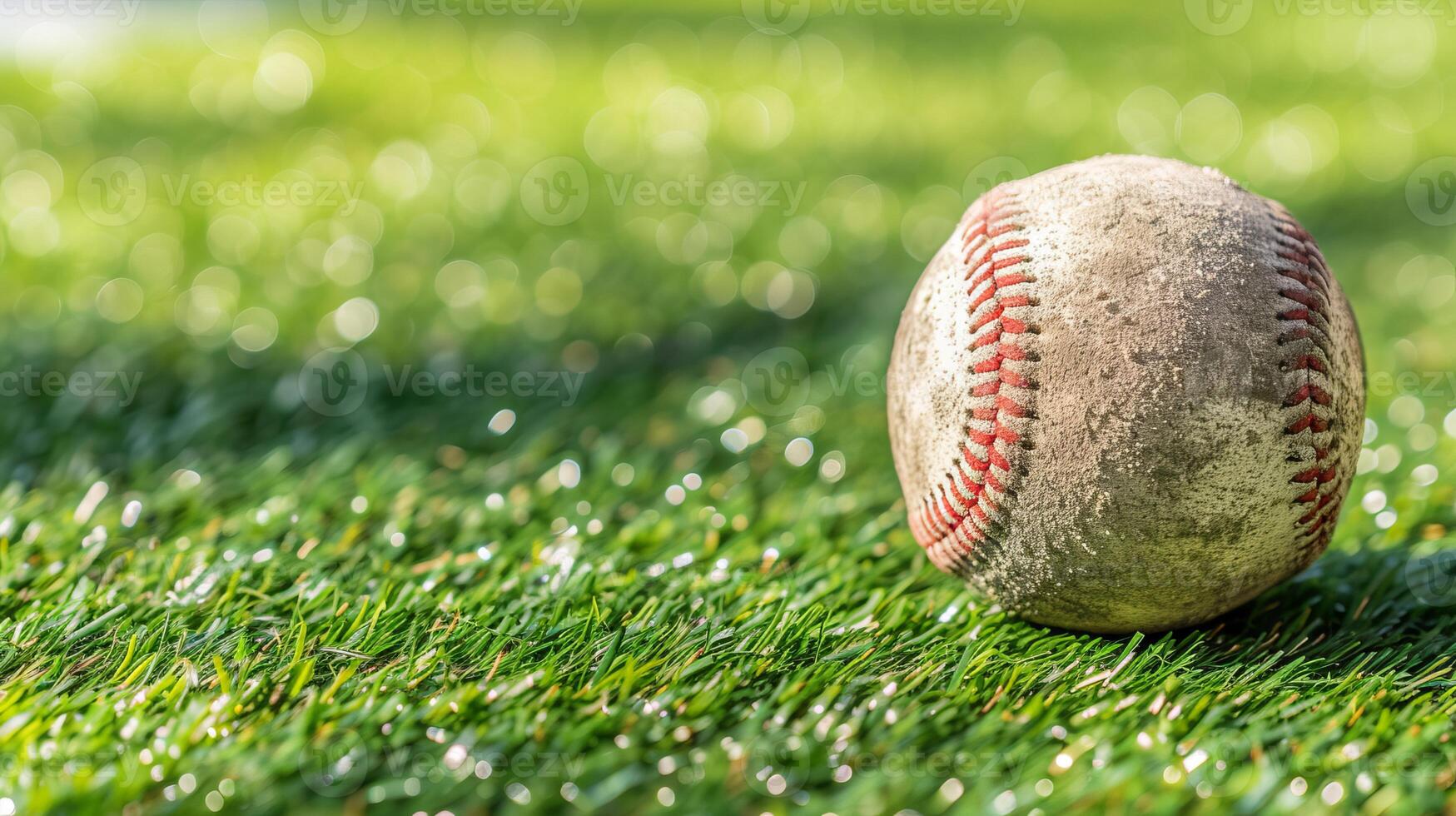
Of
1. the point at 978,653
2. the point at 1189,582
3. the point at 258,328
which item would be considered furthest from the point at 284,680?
the point at 258,328

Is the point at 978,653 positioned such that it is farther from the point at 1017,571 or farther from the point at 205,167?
the point at 205,167

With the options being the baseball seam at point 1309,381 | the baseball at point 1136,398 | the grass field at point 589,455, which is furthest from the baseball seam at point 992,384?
the baseball seam at point 1309,381

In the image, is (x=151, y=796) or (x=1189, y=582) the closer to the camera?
(x=151, y=796)

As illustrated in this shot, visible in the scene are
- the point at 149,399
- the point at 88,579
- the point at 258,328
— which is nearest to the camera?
the point at 88,579

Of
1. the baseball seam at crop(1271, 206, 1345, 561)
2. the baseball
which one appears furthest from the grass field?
the baseball seam at crop(1271, 206, 1345, 561)

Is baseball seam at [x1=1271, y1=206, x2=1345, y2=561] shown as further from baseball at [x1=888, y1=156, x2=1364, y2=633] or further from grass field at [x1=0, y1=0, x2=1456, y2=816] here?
grass field at [x1=0, y1=0, x2=1456, y2=816]

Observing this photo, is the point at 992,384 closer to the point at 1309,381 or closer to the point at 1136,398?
the point at 1136,398

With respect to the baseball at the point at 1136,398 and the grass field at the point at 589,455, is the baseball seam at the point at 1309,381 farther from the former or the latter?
the grass field at the point at 589,455
